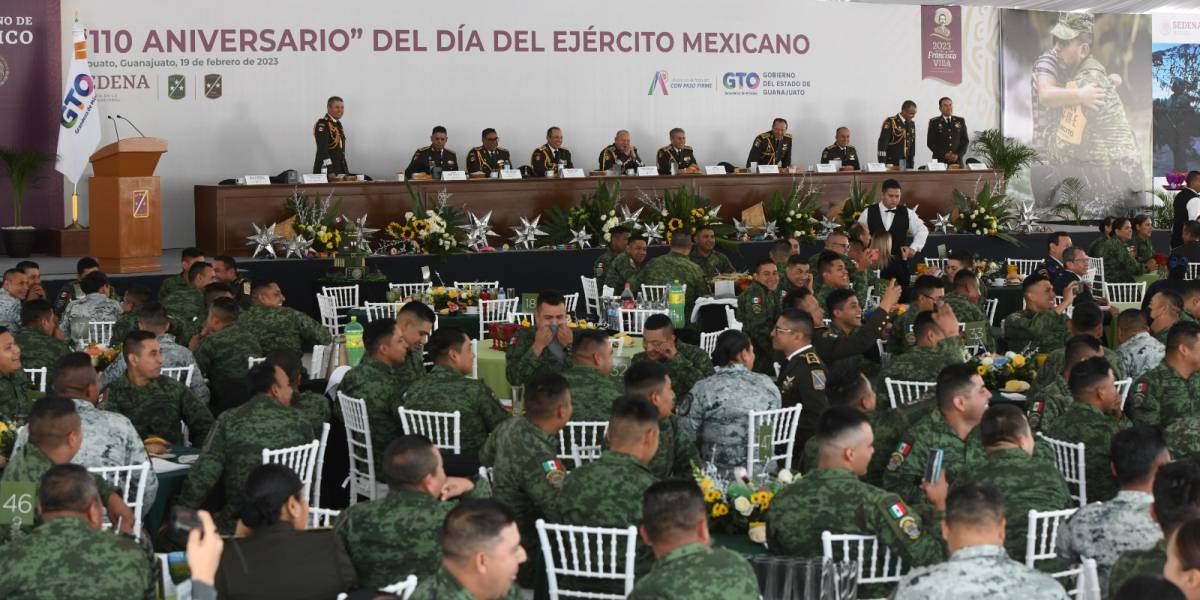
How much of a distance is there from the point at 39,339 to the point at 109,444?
116 inches

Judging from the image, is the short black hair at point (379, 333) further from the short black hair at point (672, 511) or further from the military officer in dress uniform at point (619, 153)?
the military officer in dress uniform at point (619, 153)

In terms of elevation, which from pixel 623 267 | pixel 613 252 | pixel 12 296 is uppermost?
pixel 613 252

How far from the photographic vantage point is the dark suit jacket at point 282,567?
4051 mm

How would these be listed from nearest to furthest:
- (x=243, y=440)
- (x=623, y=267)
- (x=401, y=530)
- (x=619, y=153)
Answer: (x=401, y=530), (x=243, y=440), (x=623, y=267), (x=619, y=153)

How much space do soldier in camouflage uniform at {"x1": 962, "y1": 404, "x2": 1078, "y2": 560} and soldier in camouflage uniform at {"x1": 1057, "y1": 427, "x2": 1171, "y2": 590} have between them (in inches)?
5.6

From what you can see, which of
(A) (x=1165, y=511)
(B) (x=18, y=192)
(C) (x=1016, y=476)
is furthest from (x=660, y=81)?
(A) (x=1165, y=511)

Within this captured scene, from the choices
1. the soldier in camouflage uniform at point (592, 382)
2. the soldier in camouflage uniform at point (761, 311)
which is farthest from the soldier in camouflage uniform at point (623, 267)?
the soldier in camouflage uniform at point (592, 382)

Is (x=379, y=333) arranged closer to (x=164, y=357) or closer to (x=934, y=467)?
(x=164, y=357)

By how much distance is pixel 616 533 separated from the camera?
4.73m

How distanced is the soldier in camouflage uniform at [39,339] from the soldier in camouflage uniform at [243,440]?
2616mm

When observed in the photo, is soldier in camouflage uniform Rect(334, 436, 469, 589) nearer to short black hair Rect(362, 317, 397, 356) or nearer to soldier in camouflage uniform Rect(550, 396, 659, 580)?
soldier in camouflage uniform Rect(550, 396, 659, 580)

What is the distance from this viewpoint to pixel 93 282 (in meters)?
10.4

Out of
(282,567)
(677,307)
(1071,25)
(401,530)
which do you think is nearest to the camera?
(282,567)

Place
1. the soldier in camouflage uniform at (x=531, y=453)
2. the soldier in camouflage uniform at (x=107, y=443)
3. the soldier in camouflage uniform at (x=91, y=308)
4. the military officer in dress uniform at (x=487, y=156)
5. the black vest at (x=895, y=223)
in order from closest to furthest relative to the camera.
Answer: the soldier in camouflage uniform at (x=531, y=453)
the soldier in camouflage uniform at (x=107, y=443)
the soldier in camouflage uniform at (x=91, y=308)
the black vest at (x=895, y=223)
the military officer in dress uniform at (x=487, y=156)
